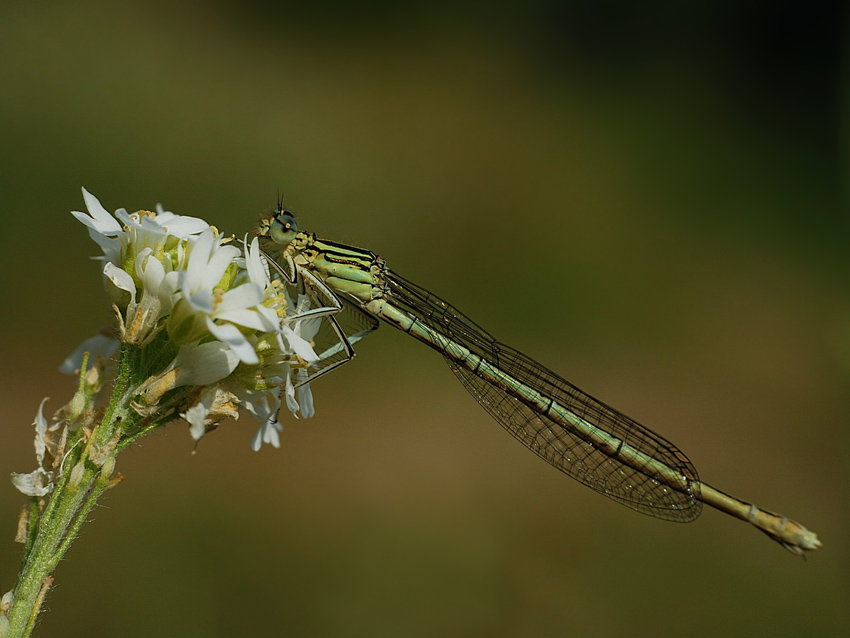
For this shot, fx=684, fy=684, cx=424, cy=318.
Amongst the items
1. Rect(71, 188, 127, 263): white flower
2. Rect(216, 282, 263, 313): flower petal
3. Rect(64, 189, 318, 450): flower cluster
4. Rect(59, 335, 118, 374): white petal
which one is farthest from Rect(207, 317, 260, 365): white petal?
Rect(59, 335, 118, 374): white petal

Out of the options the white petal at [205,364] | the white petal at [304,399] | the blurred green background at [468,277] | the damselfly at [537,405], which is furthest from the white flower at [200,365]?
the blurred green background at [468,277]

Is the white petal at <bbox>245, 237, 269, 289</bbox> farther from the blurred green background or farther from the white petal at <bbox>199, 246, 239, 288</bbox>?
the blurred green background

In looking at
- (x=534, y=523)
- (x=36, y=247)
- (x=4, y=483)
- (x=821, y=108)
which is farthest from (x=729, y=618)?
(x=821, y=108)

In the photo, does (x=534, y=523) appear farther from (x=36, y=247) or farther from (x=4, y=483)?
(x=36, y=247)

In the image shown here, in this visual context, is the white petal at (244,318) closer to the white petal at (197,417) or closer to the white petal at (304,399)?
the white petal at (197,417)

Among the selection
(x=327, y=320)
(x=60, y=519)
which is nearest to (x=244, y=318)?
(x=60, y=519)
